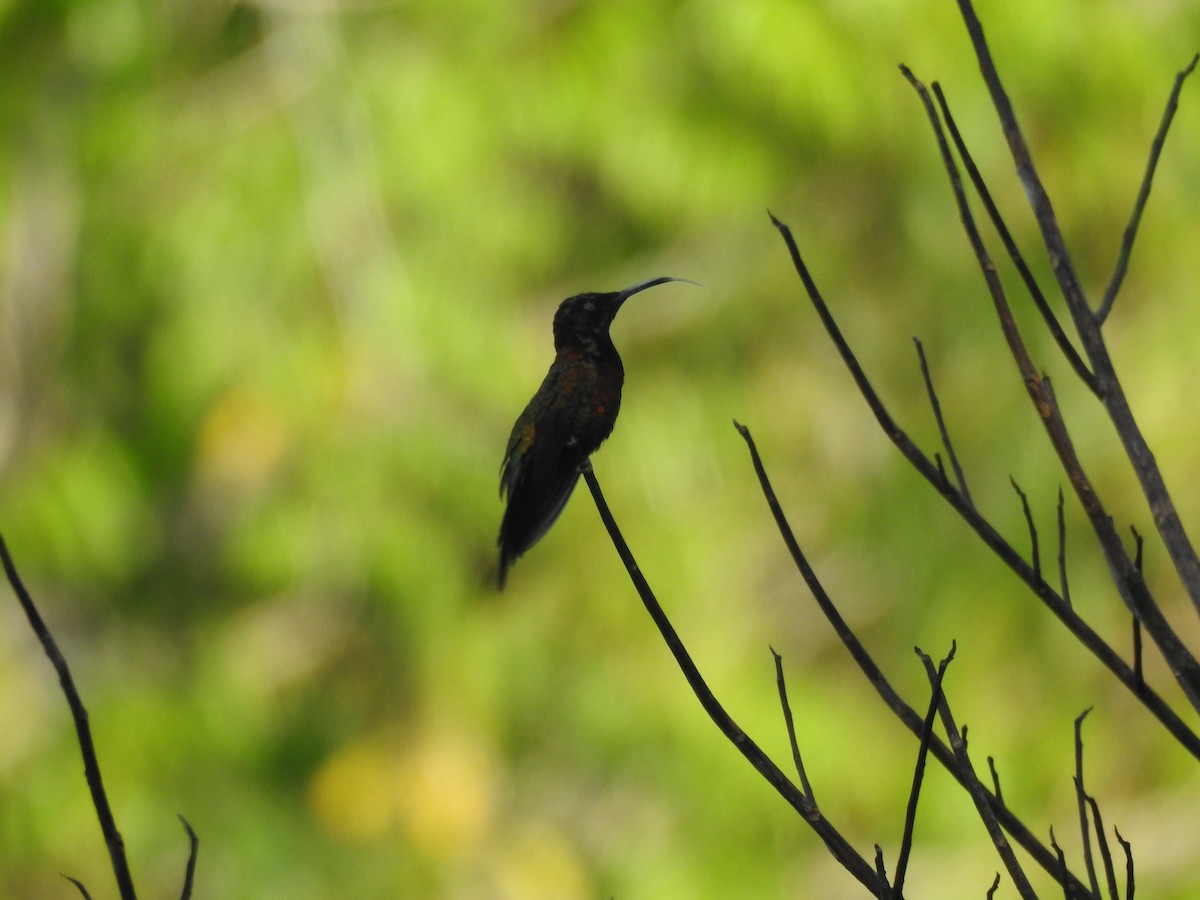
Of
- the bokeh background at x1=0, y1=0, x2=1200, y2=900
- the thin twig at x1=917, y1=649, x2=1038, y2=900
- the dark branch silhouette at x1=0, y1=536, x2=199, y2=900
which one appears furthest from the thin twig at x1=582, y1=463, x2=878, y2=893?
the bokeh background at x1=0, y1=0, x2=1200, y2=900

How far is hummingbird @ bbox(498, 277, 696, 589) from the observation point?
4.80ft

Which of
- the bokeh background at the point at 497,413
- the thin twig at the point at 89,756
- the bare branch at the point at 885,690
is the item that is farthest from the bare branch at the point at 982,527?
the bokeh background at the point at 497,413

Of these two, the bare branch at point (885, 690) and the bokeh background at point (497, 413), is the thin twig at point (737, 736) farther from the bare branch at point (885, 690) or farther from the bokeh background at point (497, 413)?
the bokeh background at point (497, 413)

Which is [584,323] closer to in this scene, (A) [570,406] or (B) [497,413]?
(A) [570,406]

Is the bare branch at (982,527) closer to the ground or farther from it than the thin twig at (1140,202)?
closer to the ground

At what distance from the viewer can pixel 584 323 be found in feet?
4.85

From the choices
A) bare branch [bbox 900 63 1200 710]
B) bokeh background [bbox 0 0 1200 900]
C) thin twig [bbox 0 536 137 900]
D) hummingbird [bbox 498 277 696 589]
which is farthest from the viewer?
bokeh background [bbox 0 0 1200 900]

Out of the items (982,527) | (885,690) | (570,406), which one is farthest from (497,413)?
(982,527)

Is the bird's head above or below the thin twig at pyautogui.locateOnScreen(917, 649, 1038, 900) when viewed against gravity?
above

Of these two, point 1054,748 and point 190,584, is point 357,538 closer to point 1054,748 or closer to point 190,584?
point 190,584

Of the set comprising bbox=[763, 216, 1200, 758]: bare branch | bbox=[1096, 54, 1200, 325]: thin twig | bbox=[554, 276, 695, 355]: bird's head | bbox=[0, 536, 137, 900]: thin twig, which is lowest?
bbox=[0, 536, 137, 900]: thin twig

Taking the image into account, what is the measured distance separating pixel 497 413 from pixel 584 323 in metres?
2.93

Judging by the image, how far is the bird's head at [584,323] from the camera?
1467 millimetres

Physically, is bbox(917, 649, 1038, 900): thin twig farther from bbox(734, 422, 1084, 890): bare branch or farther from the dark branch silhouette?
the dark branch silhouette
